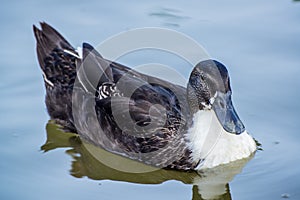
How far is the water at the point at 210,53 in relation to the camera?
7.53 meters

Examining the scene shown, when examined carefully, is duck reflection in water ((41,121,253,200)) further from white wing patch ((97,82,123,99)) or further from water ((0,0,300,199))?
white wing patch ((97,82,123,99))

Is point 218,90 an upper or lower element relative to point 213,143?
upper

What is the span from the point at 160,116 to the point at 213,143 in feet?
1.86

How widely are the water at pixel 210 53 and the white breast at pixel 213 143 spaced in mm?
127

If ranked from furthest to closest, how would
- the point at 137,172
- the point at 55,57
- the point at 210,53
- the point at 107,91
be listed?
the point at 210,53
the point at 55,57
the point at 107,91
the point at 137,172

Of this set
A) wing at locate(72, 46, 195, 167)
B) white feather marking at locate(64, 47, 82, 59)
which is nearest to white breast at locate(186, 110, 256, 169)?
wing at locate(72, 46, 195, 167)

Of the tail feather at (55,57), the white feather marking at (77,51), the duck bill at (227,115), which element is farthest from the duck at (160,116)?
the tail feather at (55,57)

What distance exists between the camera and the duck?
775cm

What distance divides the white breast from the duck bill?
0.20 m

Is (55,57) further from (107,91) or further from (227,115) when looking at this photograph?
(227,115)

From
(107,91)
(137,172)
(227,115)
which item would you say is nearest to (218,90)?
(227,115)

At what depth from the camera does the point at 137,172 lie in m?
7.91
